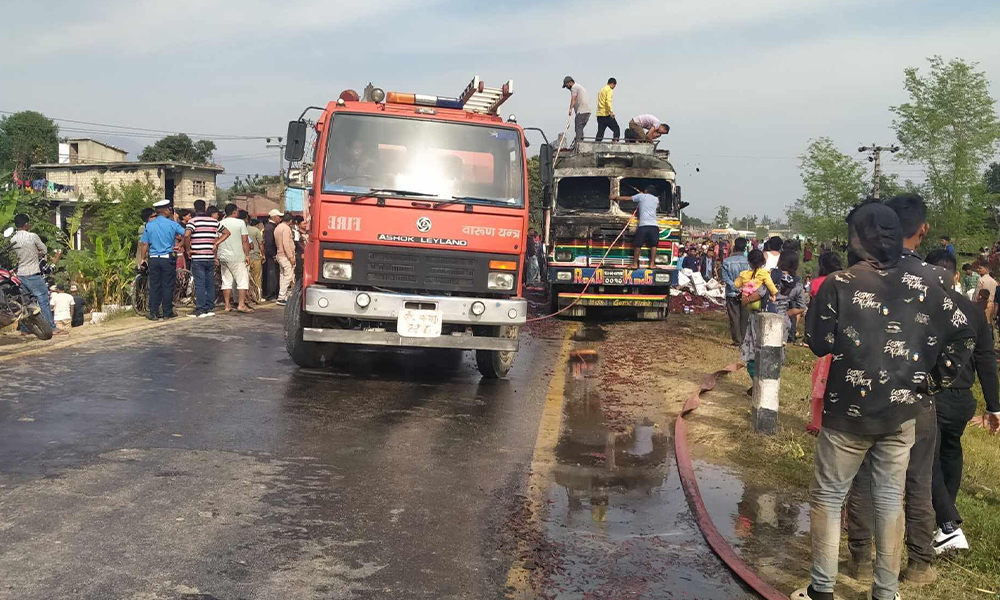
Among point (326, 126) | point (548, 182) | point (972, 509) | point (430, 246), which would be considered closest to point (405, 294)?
point (430, 246)

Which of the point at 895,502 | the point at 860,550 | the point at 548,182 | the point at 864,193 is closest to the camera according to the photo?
the point at 895,502

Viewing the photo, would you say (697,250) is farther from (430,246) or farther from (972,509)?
(972,509)

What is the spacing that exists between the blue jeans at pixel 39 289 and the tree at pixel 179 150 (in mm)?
68913

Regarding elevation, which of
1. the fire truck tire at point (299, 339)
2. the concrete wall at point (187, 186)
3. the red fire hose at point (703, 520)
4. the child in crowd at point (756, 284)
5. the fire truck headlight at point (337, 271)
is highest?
the concrete wall at point (187, 186)

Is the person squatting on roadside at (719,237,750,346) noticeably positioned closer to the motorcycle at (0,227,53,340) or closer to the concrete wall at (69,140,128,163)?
the motorcycle at (0,227,53,340)

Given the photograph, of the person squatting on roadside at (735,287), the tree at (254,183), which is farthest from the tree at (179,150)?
Answer: the person squatting on roadside at (735,287)

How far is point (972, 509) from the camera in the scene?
19.1ft

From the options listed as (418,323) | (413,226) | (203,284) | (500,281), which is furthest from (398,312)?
(203,284)

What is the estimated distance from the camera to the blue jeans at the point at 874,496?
4.09 meters

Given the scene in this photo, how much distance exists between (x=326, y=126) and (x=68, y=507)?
500cm

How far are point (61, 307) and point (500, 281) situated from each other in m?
7.31

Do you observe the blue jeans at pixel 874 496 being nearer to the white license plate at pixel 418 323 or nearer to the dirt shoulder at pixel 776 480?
the dirt shoulder at pixel 776 480

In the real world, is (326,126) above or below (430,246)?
above

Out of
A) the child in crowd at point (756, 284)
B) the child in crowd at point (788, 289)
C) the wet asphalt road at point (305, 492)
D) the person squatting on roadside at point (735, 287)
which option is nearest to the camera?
the wet asphalt road at point (305, 492)
